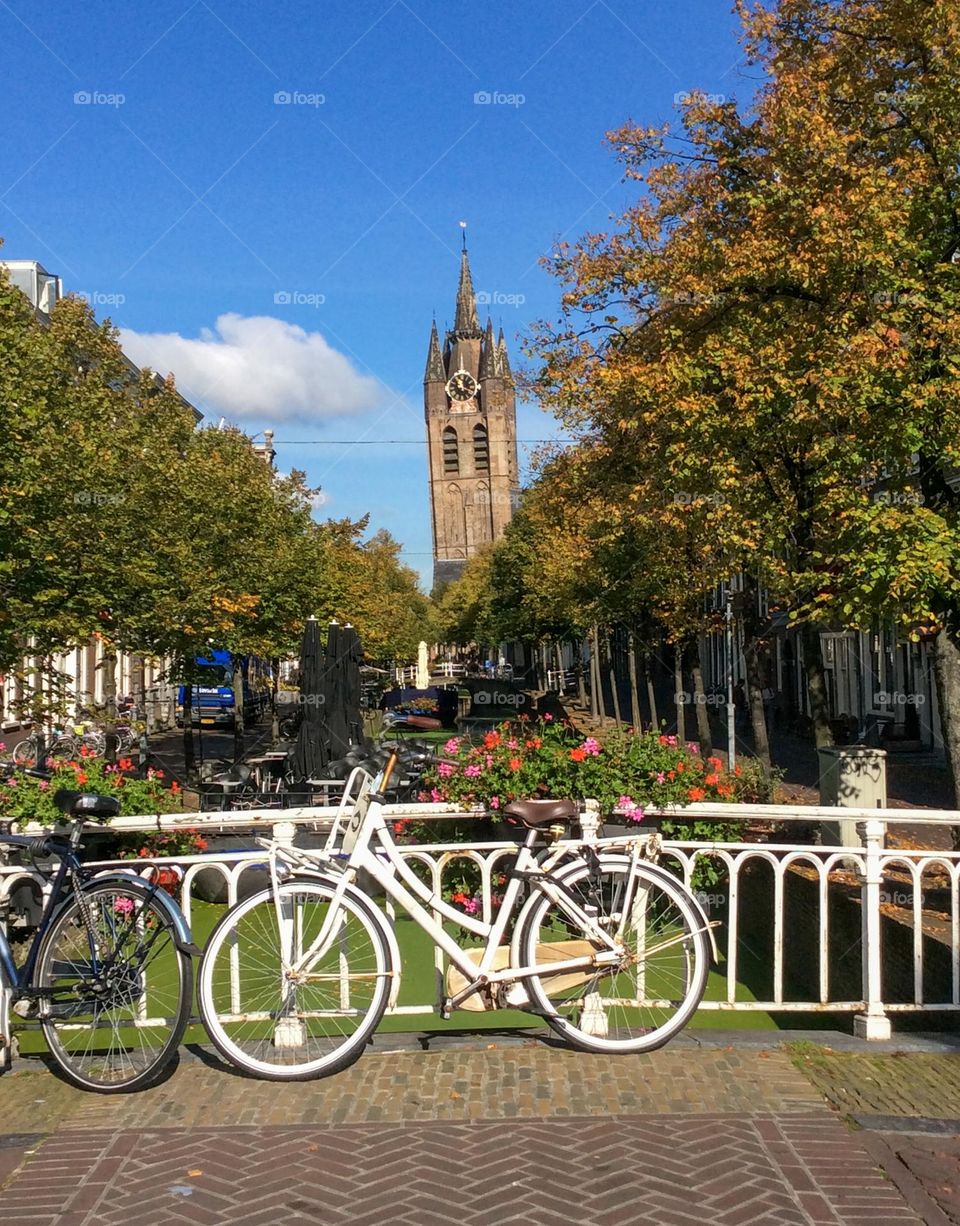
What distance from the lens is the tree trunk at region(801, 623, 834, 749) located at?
15578 millimetres

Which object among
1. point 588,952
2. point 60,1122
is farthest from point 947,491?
point 60,1122

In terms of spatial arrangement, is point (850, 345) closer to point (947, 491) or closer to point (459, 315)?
point (947, 491)

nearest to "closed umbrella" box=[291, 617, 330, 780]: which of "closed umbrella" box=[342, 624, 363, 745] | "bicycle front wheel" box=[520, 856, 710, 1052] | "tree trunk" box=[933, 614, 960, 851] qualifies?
"closed umbrella" box=[342, 624, 363, 745]

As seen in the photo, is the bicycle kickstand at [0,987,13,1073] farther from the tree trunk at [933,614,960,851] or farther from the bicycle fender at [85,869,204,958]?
the tree trunk at [933,614,960,851]

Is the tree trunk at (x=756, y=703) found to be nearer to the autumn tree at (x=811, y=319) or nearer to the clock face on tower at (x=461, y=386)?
the autumn tree at (x=811, y=319)

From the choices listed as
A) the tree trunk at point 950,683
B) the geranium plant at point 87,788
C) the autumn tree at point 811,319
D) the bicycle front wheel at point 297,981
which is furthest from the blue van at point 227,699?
the bicycle front wheel at point 297,981

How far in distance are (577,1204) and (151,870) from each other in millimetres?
2233

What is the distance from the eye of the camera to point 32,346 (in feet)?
57.7

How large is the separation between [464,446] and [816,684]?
482 ft

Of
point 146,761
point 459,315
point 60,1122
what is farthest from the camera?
point 459,315

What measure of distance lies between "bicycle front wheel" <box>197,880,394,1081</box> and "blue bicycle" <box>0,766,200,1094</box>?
21 centimetres

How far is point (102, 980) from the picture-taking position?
5086 mm

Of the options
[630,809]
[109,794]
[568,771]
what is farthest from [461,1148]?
[109,794]

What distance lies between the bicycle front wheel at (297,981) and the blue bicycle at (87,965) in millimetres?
205
